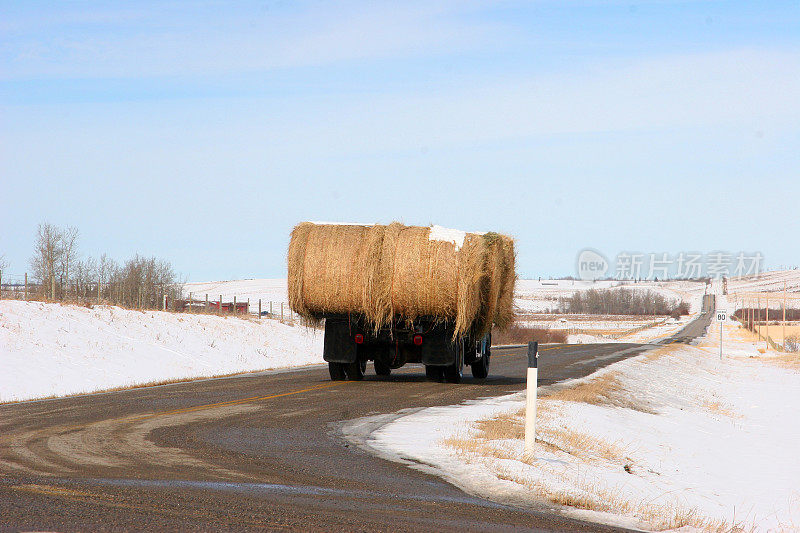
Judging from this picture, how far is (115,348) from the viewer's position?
28.5m

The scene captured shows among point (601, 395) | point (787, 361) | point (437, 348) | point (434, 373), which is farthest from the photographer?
point (787, 361)

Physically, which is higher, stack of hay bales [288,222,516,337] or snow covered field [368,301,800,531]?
stack of hay bales [288,222,516,337]

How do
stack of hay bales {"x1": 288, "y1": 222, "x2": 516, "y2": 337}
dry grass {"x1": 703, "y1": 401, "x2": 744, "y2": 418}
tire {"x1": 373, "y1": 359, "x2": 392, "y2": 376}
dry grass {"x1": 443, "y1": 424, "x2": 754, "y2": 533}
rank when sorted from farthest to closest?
dry grass {"x1": 703, "y1": 401, "x2": 744, "y2": 418} < tire {"x1": 373, "y1": 359, "x2": 392, "y2": 376} < stack of hay bales {"x1": 288, "y1": 222, "x2": 516, "y2": 337} < dry grass {"x1": 443, "y1": 424, "x2": 754, "y2": 533}

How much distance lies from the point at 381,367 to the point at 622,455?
10056 millimetres

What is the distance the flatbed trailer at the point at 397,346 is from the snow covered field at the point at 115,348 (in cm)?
484

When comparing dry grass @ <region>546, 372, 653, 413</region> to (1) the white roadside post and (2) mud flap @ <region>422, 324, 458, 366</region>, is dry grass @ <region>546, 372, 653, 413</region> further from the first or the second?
(1) the white roadside post

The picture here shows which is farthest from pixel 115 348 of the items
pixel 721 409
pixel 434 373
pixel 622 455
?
pixel 622 455

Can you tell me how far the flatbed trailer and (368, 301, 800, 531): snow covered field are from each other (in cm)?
222

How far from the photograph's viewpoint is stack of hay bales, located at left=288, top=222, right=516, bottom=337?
16969 millimetres

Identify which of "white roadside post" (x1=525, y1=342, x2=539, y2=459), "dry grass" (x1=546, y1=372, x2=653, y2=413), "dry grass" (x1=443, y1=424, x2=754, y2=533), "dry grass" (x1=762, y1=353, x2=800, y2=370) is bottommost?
"dry grass" (x1=762, y1=353, x2=800, y2=370)

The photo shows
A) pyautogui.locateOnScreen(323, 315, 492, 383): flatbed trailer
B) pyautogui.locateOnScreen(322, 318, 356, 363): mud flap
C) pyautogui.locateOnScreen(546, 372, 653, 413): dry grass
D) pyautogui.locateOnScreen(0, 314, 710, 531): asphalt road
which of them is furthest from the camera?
pyautogui.locateOnScreen(322, 318, 356, 363): mud flap

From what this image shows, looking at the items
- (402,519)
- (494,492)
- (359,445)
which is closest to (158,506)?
(402,519)

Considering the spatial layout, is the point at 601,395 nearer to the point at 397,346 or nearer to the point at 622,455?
the point at 397,346

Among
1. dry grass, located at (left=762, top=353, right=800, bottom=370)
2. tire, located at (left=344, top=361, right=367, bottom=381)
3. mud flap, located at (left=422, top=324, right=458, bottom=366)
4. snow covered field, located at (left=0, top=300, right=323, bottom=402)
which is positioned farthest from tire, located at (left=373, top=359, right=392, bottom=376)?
dry grass, located at (left=762, top=353, right=800, bottom=370)
